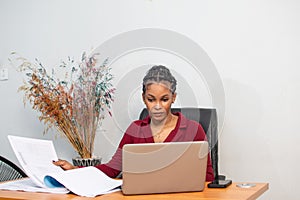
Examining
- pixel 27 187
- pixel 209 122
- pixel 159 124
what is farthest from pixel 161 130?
pixel 27 187

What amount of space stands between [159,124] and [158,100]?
0.43 ft

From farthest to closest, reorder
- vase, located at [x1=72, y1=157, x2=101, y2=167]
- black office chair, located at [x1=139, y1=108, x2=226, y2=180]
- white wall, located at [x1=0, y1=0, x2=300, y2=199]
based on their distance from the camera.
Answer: vase, located at [x1=72, y1=157, x2=101, y2=167]
white wall, located at [x1=0, y1=0, x2=300, y2=199]
black office chair, located at [x1=139, y1=108, x2=226, y2=180]

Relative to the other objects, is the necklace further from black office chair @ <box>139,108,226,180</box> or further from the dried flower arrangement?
the dried flower arrangement

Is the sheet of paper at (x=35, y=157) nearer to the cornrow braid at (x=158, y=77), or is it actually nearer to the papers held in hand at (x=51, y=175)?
the papers held in hand at (x=51, y=175)

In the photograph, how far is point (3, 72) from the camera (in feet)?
10.6

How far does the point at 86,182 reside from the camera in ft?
4.99

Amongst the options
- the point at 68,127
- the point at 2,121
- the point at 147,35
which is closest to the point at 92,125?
the point at 68,127

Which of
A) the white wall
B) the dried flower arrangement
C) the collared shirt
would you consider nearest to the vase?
the dried flower arrangement

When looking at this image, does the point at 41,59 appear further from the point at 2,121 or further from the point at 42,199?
the point at 42,199

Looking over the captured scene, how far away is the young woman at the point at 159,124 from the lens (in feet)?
6.01

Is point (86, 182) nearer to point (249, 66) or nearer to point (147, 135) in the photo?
point (147, 135)

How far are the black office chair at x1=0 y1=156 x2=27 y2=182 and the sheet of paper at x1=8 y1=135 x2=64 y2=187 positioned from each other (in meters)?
0.83

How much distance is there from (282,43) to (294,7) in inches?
7.8

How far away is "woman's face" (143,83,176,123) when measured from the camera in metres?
1.83
